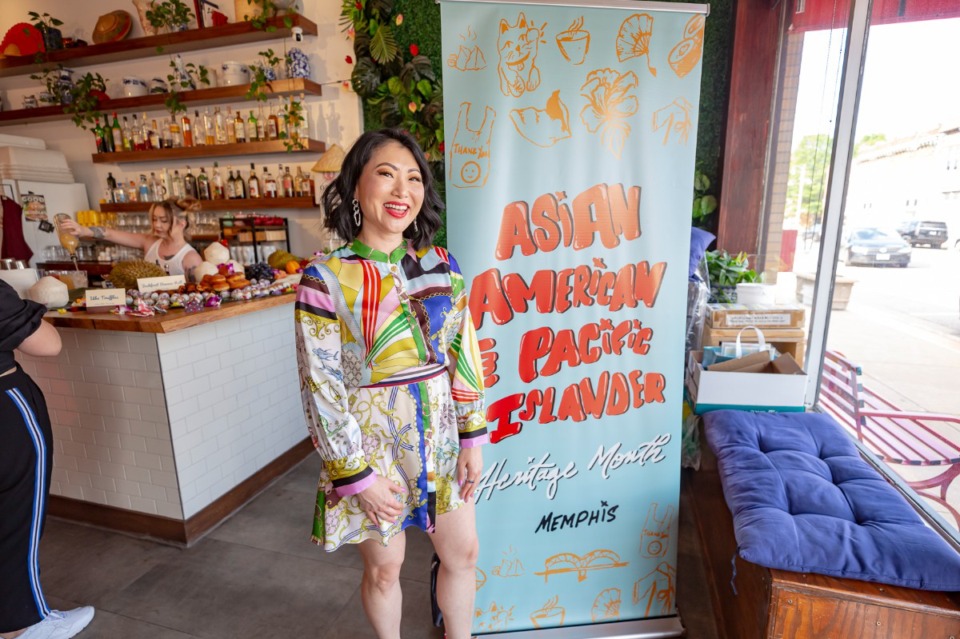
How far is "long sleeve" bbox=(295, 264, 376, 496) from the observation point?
1.21m

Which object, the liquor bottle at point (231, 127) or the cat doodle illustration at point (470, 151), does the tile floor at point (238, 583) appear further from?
the liquor bottle at point (231, 127)

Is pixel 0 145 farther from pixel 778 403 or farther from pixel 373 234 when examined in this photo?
pixel 778 403

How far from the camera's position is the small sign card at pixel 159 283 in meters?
2.47

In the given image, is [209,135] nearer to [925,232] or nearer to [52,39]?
[52,39]

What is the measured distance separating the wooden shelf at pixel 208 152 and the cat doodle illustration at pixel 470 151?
10.00 ft

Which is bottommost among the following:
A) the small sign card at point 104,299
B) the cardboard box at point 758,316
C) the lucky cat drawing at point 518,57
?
the cardboard box at point 758,316

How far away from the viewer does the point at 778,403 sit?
2059 millimetres

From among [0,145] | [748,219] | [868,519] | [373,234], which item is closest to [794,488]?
[868,519]

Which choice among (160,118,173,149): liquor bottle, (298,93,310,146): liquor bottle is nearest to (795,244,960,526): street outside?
(298,93,310,146): liquor bottle

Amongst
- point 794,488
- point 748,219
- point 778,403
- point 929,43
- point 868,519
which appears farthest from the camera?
point 748,219

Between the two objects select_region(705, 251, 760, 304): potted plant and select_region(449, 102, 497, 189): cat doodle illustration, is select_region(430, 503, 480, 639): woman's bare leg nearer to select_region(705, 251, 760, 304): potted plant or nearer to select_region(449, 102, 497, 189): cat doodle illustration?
select_region(449, 102, 497, 189): cat doodle illustration

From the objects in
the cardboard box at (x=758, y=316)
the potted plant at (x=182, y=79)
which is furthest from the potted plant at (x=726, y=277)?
the potted plant at (x=182, y=79)

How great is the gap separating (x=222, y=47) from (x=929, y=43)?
15.8 feet

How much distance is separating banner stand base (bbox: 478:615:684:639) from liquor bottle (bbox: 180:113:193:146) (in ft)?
15.2
